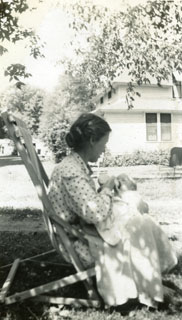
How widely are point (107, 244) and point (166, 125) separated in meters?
13.0

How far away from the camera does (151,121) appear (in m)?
15.2

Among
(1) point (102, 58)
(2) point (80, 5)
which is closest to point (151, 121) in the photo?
(1) point (102, 58)

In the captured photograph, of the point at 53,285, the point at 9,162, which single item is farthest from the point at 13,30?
the point at 9,162

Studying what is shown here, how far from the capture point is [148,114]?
15078 millimetres

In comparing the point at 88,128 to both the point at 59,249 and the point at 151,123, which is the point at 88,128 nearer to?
the point at 59,249

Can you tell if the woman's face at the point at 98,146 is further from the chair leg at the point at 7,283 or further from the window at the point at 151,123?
the window at the point at 151,123

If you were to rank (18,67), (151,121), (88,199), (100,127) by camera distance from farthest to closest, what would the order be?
(151,121)
(18,67)
(100,127)
(88,199)

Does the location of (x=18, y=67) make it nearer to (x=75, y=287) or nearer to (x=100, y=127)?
(x=100, y=127)

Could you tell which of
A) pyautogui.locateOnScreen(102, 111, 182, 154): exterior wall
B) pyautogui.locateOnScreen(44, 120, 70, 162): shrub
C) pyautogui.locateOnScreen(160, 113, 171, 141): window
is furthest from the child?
pyautogui.locateOnScreen(44, 120, 70, 162): shrub

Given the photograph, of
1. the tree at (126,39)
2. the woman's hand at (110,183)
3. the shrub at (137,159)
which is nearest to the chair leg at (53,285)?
the woman's hand at (110,183)

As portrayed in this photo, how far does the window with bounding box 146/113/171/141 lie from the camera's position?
13595mm

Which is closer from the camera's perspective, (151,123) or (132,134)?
(132,134)

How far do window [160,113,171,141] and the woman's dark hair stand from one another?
11.8 metres

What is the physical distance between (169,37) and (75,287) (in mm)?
3403
